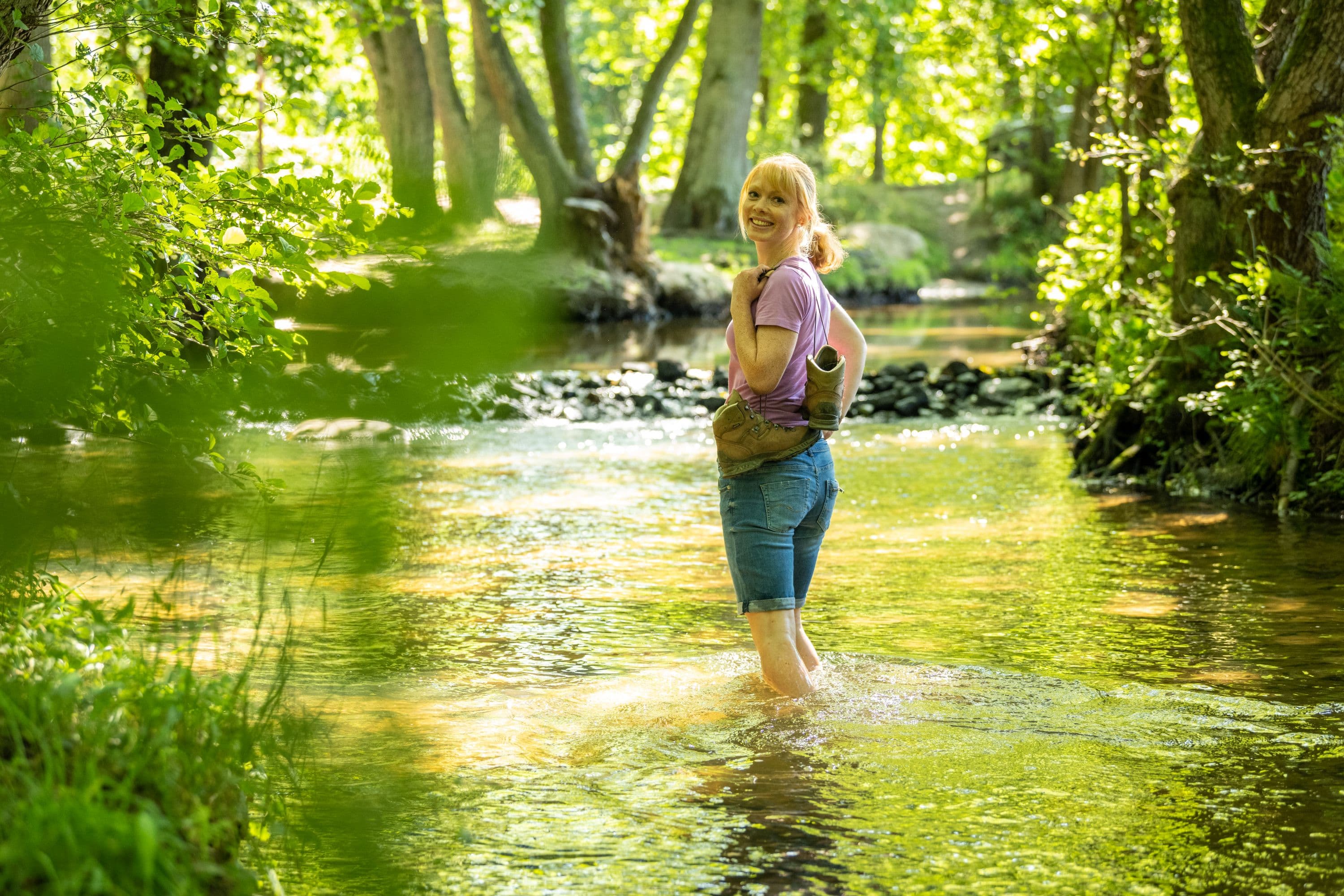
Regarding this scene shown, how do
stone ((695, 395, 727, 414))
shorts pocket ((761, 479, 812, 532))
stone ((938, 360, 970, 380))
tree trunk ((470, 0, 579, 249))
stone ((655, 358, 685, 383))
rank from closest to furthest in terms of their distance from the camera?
1. shorts pocket ((761, 479, 812, 532))
2. stone ((695, 395, 727, 414))
3. stone ((938, 360, 970, 380))
4. stone ((655, 358, 685, 383))
5. tree trunk ((470, 0, 579, 249))

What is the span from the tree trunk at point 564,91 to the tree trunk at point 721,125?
504 centimetres

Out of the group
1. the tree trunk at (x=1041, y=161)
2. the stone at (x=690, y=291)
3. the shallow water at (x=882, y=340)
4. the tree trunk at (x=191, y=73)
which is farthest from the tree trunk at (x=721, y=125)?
the tree trunk at (x=191, y=73)

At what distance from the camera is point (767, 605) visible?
15.0 ft

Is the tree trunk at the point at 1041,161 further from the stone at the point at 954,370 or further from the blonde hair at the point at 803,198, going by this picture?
the blonde hair at the point at 803,198

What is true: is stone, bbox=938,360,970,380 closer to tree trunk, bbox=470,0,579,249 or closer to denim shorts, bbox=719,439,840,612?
tree trunk, bbox=470,0,579,249

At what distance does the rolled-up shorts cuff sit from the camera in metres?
4.57

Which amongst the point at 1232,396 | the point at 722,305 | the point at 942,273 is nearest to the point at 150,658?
the point at 1232,396

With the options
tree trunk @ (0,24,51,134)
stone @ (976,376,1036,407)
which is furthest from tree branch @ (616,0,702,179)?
tree trunk @ (0,24,51,134)

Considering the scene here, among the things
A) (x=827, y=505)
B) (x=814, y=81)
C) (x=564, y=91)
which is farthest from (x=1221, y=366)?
(x=814, y=81)

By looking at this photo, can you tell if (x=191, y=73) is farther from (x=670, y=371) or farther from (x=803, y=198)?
(x=803, y=198)

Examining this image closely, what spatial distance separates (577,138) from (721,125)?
21.8 ft

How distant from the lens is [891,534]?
805 cm

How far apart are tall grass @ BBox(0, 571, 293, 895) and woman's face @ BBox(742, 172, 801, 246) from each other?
2.25m

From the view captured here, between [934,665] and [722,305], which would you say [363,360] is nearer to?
[934,665]
